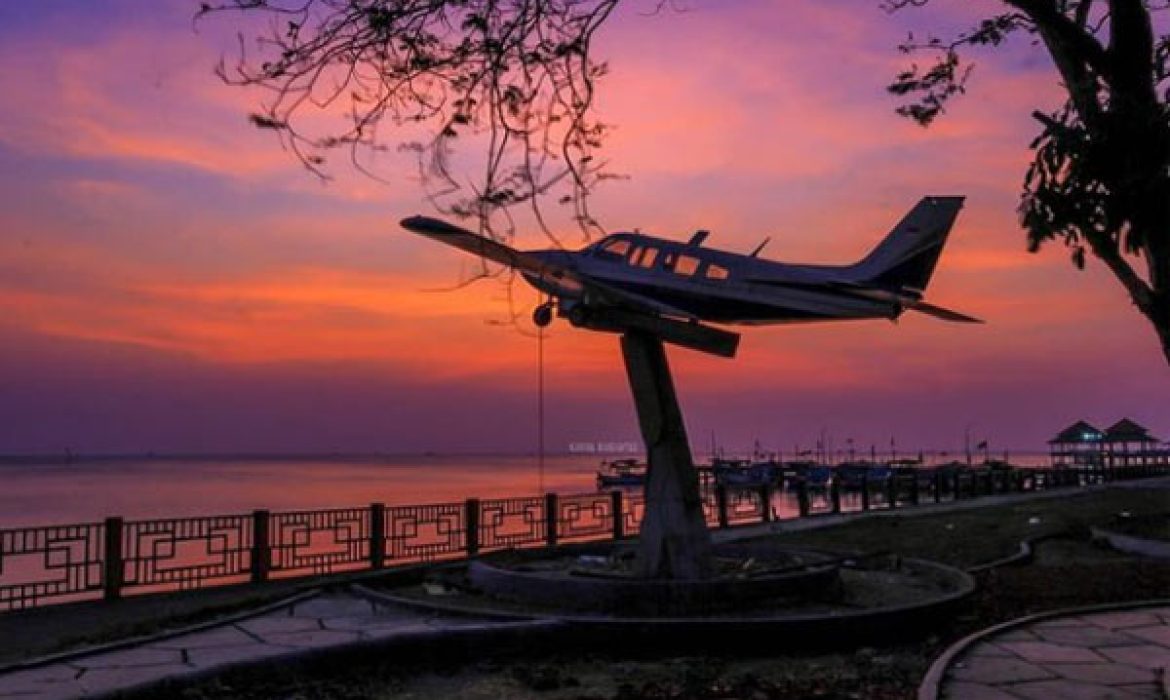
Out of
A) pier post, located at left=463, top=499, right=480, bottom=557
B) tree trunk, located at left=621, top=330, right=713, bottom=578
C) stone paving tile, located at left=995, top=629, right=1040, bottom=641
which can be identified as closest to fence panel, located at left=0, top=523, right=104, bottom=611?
pier post, located at left=463, top=499, right=480, bottom=557

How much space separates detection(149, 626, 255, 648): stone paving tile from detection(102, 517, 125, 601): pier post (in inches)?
220

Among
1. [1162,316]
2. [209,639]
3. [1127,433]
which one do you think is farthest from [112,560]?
[1127,433]

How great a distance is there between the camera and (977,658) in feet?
29.9

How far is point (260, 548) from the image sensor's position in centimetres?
1777

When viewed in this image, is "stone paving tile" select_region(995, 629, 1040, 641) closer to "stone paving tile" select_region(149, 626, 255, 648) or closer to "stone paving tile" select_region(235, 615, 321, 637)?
"stone paving tile" select_region(235, 615, 321, 637)

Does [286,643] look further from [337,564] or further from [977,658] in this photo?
[337,564]

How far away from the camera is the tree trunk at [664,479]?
12742 mm

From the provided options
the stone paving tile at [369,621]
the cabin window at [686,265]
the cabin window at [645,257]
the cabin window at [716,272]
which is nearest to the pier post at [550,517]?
the cabin window at [645,257]

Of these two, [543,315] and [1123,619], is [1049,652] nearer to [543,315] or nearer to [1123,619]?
[1123,619]

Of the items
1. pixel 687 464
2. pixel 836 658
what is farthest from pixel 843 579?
pixel 836 658

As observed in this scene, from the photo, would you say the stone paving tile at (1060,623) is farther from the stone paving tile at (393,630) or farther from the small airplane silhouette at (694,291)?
the stone paving tile at (393,630)

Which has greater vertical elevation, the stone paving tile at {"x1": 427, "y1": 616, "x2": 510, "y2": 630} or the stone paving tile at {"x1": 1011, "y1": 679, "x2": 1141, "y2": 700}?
the stone paving tile at {"x1": 427, "y1": 616, "x2": 510, "y2": 630}

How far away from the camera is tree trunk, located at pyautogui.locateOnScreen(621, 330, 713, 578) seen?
41.8 ft

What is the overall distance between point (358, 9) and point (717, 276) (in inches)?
307
